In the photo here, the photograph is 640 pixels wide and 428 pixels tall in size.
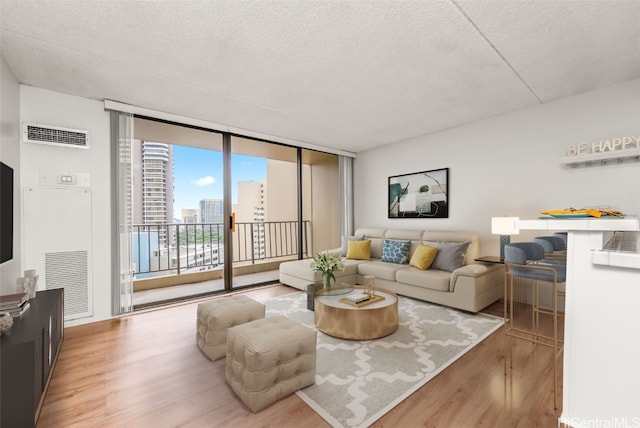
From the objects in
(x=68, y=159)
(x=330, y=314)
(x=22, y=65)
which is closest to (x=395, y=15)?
(x=330, y=314)

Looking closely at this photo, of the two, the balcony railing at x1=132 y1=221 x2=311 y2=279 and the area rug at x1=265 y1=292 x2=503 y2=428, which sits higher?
the balcony railing at x1=132 y1=221 x2=311 y2=279

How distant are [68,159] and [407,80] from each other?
12.4 feet

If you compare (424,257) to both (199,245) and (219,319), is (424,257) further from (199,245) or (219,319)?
(199,245)

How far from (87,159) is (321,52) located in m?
2.93

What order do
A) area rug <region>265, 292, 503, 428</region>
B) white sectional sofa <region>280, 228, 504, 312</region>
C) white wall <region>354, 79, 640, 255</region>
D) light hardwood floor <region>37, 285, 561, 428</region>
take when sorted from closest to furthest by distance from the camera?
light hardwood floor <region>37, 285, 561, 428</region> < area rug <region>265, 292, 503, 428</region> < white wall <region>354, 79, 640, 255</region> < white sectional sofa <region>280, 228, 504, 312</region>

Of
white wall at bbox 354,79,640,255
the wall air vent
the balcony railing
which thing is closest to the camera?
the wall air vent

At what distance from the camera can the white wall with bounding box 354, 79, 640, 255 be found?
299 centimetres

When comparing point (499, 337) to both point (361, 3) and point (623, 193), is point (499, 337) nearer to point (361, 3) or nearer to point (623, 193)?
point (623, 193)

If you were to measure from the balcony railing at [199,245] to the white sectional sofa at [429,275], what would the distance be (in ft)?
5.82

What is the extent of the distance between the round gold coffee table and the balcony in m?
2.33

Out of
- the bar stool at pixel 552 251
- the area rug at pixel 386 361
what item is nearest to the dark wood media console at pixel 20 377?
the area rug at pixel 386 361

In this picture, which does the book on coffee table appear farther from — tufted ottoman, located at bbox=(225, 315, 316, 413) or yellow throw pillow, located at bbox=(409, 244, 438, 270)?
yellow throw pillow, located at bbox=(409, 244, 438, 270)

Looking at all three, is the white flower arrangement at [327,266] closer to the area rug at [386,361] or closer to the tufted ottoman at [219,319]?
the area rug at [386,361]

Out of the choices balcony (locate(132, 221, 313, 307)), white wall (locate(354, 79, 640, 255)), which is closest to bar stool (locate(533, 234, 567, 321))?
white wall (locate(354, 79, 640, 255))
